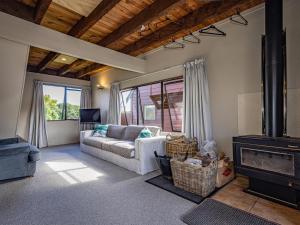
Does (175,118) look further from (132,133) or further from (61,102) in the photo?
(61,102)

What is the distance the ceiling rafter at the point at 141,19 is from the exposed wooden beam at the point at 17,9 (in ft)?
4.37

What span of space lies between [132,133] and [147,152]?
1171mm

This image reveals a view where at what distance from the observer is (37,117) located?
5.54 m

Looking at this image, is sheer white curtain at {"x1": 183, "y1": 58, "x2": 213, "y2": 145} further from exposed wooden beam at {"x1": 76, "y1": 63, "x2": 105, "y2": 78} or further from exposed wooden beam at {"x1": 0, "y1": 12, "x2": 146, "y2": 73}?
exposed wooden beam at {"x1": 76, "y1": 63, "x2": 105, "y2": 78}

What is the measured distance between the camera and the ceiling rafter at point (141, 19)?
2.39m

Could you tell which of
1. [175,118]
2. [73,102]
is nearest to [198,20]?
[175,118]

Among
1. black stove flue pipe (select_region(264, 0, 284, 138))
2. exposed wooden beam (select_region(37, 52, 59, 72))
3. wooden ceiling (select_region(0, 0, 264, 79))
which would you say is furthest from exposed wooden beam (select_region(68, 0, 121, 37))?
black stove flue pipe (select_region(264, 0, 284, 138))

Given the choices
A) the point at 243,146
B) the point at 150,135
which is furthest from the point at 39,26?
the point at 243,146

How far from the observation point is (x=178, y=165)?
2.45 meters

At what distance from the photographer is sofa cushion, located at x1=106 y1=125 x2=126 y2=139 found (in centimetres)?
457

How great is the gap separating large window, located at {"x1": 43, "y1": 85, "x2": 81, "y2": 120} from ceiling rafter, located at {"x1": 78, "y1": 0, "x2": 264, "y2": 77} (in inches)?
149

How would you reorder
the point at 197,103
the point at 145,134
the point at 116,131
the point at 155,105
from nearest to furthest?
the point at 197,103
the point at 145,134
the point at 155,105
the point at 116,131

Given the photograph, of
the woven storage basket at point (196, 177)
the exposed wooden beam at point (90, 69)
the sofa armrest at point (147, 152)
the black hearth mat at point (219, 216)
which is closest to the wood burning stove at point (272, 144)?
the woven storage basket at point (196, 177)

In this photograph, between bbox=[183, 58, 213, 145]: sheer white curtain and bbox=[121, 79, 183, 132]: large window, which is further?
bbox=[121, 79, 183, 132]: large window
